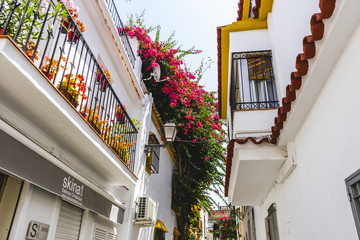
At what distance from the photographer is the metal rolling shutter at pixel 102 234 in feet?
16.5

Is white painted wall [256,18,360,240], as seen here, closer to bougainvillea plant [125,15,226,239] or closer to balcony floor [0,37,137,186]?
balcony floor [0,37,137,186]

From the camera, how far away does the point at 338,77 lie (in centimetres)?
A: 277

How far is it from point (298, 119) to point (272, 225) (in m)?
3.43

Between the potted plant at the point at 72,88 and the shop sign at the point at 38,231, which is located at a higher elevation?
the potted plant at the point at 72,88

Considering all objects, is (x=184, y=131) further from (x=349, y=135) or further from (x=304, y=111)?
(x=349, y=135)

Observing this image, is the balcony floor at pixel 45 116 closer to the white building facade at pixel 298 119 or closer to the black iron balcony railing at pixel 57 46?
the black iron balcony railing at pixel 57 46

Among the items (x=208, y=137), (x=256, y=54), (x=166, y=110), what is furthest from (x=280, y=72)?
(x=208, y=137)

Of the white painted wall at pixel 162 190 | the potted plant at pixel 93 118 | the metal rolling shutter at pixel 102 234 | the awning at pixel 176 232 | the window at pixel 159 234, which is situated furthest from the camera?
the awning at pixel 176 232

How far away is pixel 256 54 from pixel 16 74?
4.83 meters

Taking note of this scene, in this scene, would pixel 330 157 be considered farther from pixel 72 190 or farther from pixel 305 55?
pixel 72 190

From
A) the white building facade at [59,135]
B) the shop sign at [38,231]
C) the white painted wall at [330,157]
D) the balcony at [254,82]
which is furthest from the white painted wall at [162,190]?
the white painted wall at [330,157]

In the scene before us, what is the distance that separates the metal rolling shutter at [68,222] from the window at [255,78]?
3.56m

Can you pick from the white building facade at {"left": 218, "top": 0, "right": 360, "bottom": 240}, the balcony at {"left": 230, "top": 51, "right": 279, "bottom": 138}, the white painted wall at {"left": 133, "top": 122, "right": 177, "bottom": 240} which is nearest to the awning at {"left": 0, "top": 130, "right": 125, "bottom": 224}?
the white building facade at {"left": 218, "top": 0, "right": 360, "bottom": 240}

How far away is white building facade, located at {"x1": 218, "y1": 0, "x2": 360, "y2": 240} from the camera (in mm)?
2535
